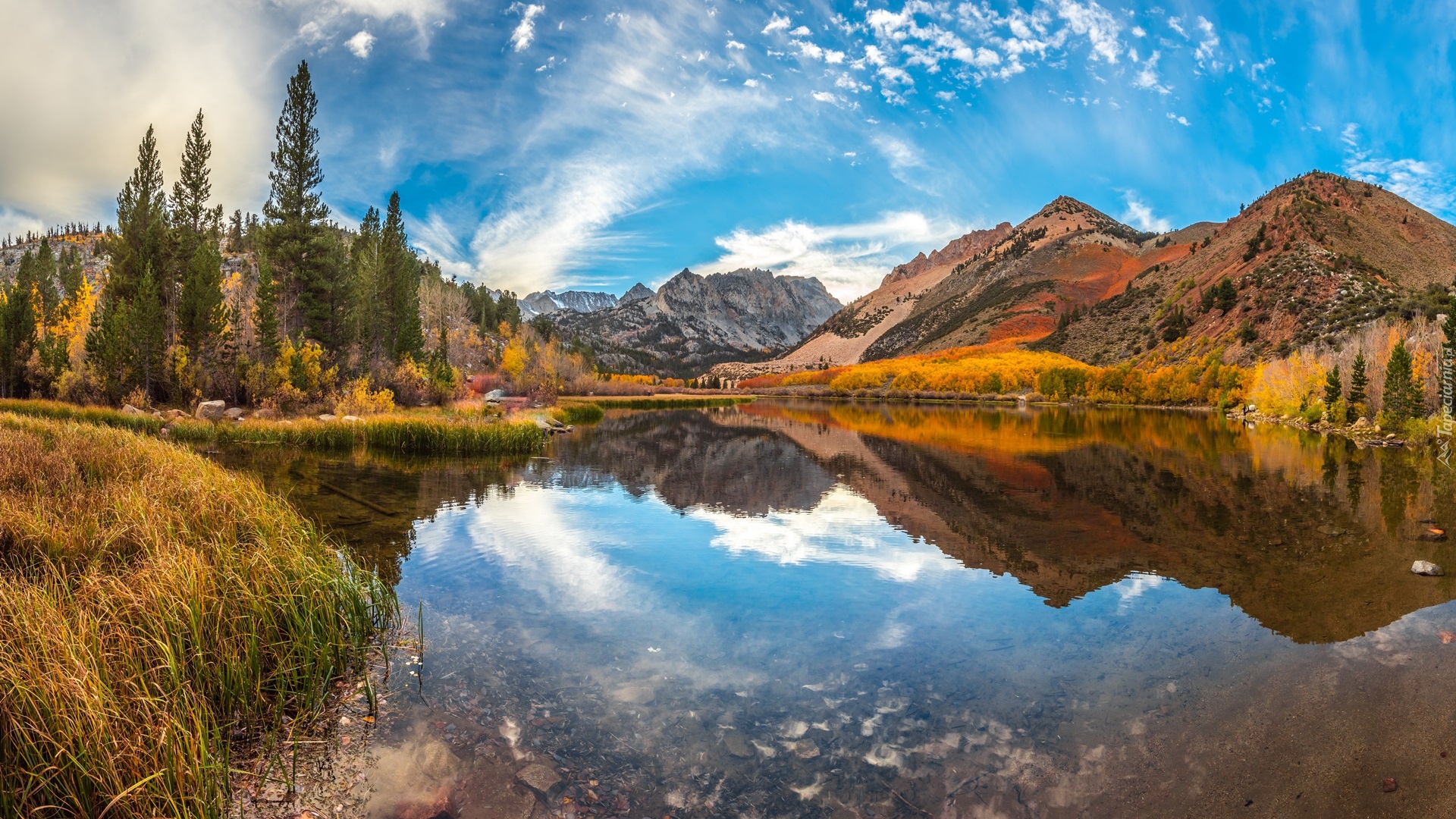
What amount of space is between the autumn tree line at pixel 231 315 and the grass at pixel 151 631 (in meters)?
31.6

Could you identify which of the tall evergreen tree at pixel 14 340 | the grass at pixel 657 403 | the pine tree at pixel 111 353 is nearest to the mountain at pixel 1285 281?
the grass at pixel 657 403

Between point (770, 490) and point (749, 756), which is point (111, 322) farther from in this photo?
point (749, 756)

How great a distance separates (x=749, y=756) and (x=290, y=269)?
52964 millimetres

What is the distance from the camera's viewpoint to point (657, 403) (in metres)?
97.4

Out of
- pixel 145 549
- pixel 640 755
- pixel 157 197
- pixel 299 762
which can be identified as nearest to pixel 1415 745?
pixel 640 755

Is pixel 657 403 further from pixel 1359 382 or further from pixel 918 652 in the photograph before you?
pixel 918 652

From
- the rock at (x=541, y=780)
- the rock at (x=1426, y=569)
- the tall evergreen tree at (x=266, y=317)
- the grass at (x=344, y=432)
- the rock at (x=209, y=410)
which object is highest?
the tall evergreen tree at (x=266, y=317)

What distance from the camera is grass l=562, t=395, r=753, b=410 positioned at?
84875 millimetres

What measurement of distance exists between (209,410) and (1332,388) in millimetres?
75415

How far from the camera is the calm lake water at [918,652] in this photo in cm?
575

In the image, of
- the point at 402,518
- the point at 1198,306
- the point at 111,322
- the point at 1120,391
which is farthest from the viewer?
the point at 1198,306

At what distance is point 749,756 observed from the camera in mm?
6137

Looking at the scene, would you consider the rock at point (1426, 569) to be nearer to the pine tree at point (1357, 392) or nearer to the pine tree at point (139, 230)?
the pine tree at point (1357, 392)

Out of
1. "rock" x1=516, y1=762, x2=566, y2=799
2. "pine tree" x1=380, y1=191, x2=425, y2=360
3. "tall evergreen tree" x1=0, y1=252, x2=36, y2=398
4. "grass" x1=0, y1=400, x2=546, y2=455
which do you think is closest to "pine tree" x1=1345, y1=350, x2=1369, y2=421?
"grass" x1=0, y1=400, x2=546, y2=455
